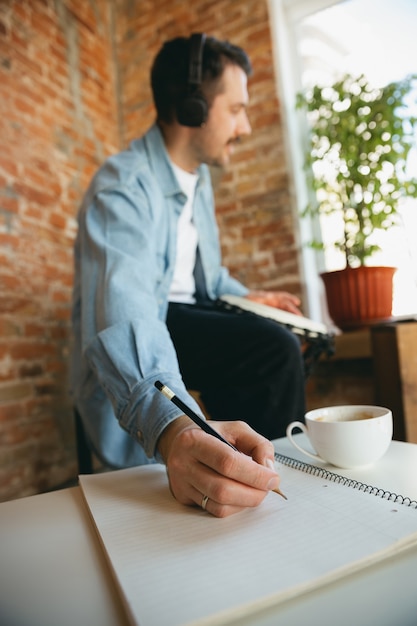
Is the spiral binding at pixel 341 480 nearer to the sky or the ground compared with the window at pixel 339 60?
nearer to the ground

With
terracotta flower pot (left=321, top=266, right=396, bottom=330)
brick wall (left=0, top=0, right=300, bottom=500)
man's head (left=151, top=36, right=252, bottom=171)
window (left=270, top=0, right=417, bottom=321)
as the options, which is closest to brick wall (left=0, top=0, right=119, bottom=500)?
brick wall (left=0, top=0, right=300, bottom=500)

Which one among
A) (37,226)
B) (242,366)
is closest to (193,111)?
(242,366)

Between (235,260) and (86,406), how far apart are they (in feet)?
3.97

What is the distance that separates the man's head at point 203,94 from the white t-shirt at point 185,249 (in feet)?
0.19

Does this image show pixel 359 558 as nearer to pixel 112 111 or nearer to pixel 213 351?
pixel 213 351

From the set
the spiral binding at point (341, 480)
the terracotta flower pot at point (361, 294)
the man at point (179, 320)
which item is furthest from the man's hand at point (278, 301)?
the spiral binding at point (341, 480)

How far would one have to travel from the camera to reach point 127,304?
2.57 ft

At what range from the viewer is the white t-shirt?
4.65ft

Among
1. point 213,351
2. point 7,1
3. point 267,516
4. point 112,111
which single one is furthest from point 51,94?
point 267,516

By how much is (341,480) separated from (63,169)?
192 centimetres

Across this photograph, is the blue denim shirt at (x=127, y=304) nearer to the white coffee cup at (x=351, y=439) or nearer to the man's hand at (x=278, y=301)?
the white coffee cup at (x=351, y=439)

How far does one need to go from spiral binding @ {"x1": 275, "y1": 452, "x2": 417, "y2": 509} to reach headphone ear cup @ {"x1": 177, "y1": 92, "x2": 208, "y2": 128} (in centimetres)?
103

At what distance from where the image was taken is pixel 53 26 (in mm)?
2080

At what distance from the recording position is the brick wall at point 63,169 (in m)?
1.67
